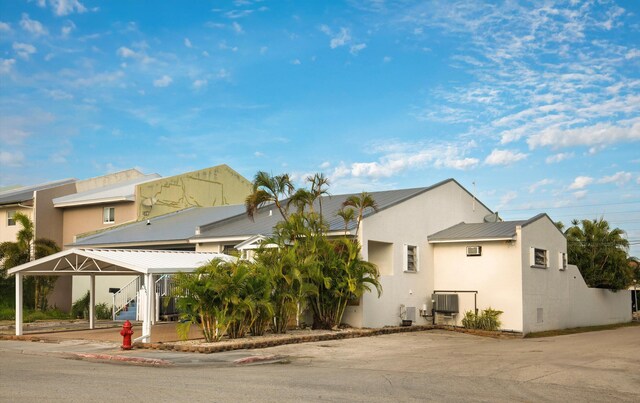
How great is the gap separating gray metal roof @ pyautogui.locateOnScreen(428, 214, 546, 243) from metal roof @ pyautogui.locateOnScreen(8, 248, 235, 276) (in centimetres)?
932

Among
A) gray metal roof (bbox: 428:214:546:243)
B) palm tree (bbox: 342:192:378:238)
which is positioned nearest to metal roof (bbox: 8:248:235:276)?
palm tree (bbox: 342:192:378:238)

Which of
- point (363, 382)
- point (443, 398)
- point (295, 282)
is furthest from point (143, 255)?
point (443, 398)

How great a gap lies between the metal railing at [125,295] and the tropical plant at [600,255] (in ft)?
72.5

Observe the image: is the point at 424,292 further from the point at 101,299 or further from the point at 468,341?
the point at 101,299

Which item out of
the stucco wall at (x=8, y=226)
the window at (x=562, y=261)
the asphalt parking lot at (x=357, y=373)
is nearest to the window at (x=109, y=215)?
the stucco wall at (x=8, y=226)

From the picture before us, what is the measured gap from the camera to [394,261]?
2712cm

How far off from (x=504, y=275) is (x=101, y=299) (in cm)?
1992

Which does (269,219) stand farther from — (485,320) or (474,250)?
(485,320)

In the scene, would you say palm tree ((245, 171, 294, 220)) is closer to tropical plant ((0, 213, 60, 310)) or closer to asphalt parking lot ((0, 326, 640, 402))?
asphalt parking lot ((0, 326, 640, 402))

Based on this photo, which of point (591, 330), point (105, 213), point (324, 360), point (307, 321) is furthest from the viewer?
point (105, 213)

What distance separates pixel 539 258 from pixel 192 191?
20957 mm

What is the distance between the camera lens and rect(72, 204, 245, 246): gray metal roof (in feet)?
106

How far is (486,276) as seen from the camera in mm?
28000

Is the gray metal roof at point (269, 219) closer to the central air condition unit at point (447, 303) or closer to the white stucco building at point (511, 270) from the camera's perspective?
the white stucco building at point (511, 270)
